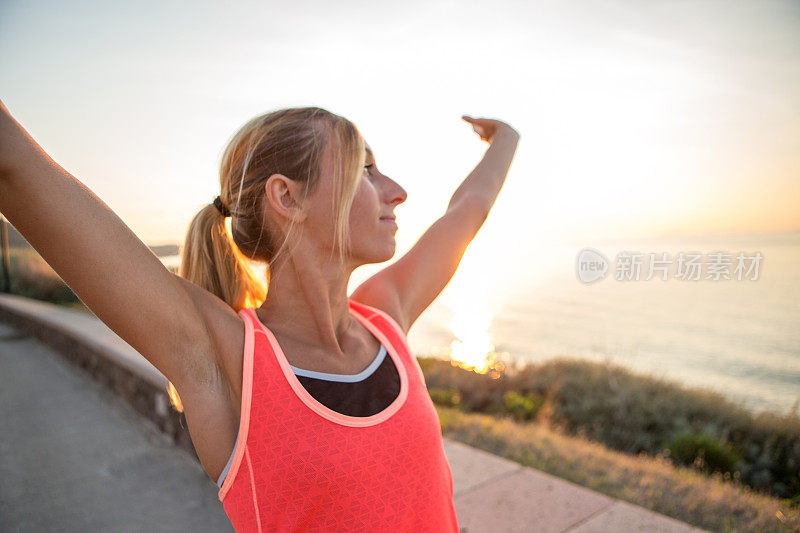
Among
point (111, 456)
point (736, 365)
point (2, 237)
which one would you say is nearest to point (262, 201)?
point (111, 456)

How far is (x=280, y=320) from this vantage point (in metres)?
1.28

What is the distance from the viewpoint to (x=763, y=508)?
2838 mm

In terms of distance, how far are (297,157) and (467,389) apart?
23.1ft

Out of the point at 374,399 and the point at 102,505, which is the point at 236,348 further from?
the point at 102,505

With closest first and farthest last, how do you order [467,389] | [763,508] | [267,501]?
[267,501], [763,508], [467,389]

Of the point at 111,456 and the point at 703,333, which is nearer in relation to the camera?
the point at 111,456

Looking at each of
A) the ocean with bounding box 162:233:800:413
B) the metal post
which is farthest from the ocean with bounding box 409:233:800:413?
the metal post

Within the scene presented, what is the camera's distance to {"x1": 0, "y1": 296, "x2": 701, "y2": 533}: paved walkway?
262cm

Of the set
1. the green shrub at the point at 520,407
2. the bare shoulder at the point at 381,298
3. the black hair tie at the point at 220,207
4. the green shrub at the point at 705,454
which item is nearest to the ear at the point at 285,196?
the black hair tie at the point at 220,207

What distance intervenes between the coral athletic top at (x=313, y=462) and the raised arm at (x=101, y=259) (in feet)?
0.42

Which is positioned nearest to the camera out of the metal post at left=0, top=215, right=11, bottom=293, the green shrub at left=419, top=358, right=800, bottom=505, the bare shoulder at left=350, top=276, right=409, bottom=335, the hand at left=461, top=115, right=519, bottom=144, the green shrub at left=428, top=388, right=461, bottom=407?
the bare shoulder at left=350, top=276, right=409, bottom=335

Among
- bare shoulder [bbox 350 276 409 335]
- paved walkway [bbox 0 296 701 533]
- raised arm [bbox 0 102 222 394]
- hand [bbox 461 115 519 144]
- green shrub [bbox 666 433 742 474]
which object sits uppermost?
hand [bbox 461 115 519 144]

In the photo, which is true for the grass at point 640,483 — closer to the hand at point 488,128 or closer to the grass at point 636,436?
the grass at point 636,436

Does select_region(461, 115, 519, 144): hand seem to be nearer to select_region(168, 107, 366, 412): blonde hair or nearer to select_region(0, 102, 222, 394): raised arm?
select_region(168, 107, 366, 412): blonde hair
